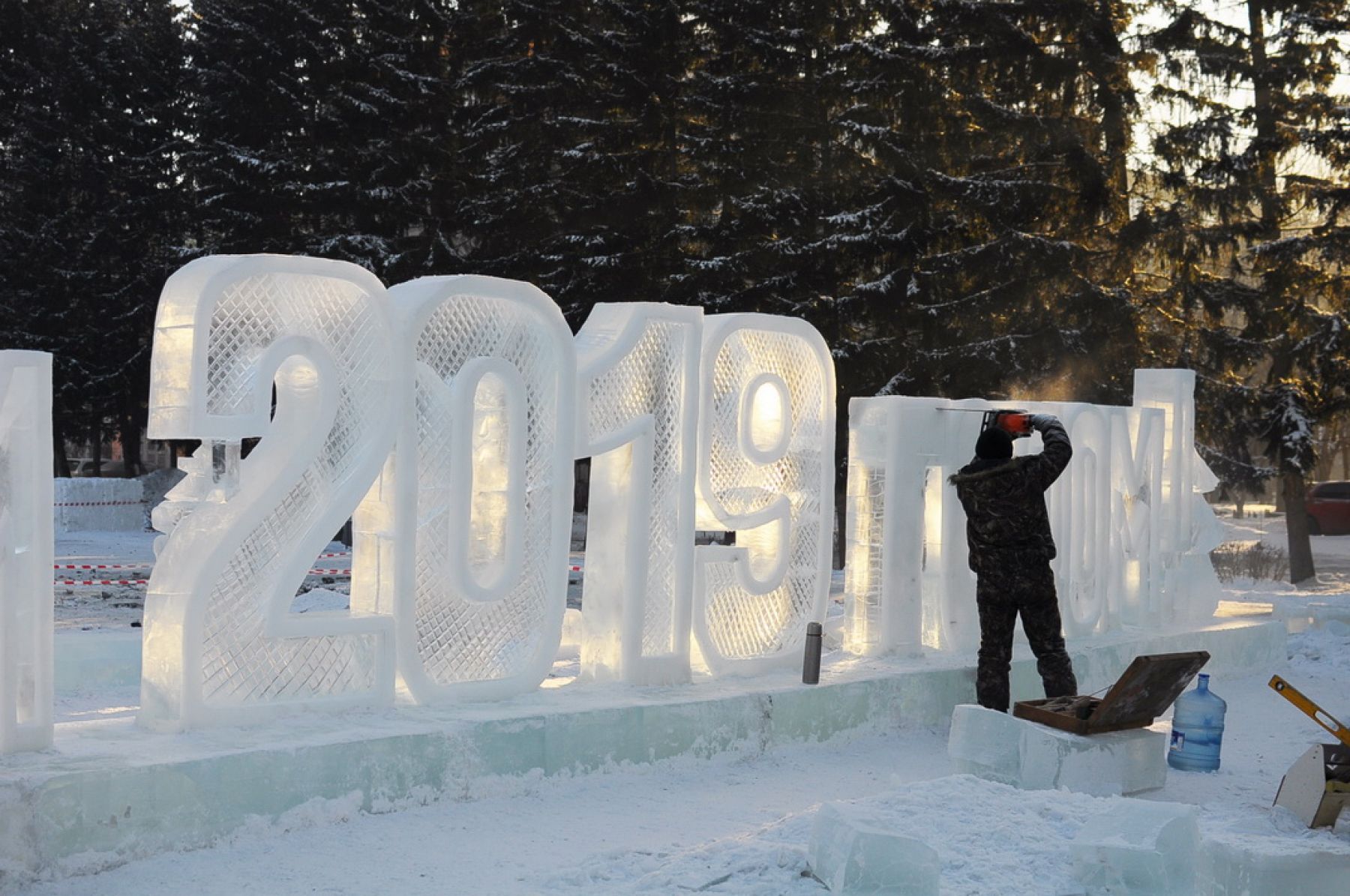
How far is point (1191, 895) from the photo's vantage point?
5.51m

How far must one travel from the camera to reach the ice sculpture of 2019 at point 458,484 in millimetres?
6539

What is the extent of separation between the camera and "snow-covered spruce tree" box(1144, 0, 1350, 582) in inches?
878

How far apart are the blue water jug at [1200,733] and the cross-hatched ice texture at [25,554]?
19.3 ft

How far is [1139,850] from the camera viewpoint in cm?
538

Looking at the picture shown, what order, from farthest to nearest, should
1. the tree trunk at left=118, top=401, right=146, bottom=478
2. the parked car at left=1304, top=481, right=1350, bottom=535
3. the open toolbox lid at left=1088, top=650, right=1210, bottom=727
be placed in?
the parked car at left=1304, top=481, right=1350, bottom=535, the tree trunk at left=118, top=401, right=146, bottom=478, the open toolbox lid at left=1088, top=650, right=1210, bottom=727

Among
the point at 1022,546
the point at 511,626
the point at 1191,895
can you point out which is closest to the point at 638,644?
the point at 511,626

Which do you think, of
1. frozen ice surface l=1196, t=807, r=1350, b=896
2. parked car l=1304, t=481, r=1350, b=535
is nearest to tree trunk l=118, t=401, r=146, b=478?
parked car l=1304, t=481, r=1350, b=535

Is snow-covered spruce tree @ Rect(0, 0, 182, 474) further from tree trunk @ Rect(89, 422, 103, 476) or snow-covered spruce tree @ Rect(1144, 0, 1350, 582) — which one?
snow-covered spruce tree @ Rect(1144, 0, 1350, 582)

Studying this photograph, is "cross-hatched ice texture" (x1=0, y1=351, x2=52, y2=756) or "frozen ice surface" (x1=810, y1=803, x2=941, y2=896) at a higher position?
"cross-hatched ice texture" (x1=0, y1=351, x2=52, y2=756)

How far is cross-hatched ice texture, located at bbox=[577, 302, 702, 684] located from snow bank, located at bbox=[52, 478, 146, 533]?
68.1ft

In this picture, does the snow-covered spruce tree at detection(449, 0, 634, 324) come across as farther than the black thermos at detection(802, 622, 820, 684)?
Yes

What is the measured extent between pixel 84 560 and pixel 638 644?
14905 millimetres

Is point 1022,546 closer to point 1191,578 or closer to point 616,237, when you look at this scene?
point 1191,578

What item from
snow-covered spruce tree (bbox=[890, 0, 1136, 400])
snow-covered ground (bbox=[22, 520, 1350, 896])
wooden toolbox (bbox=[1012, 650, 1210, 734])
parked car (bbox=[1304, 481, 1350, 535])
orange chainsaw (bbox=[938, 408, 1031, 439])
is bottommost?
parked car (bbox=[1304, 481, 1350, 535])
